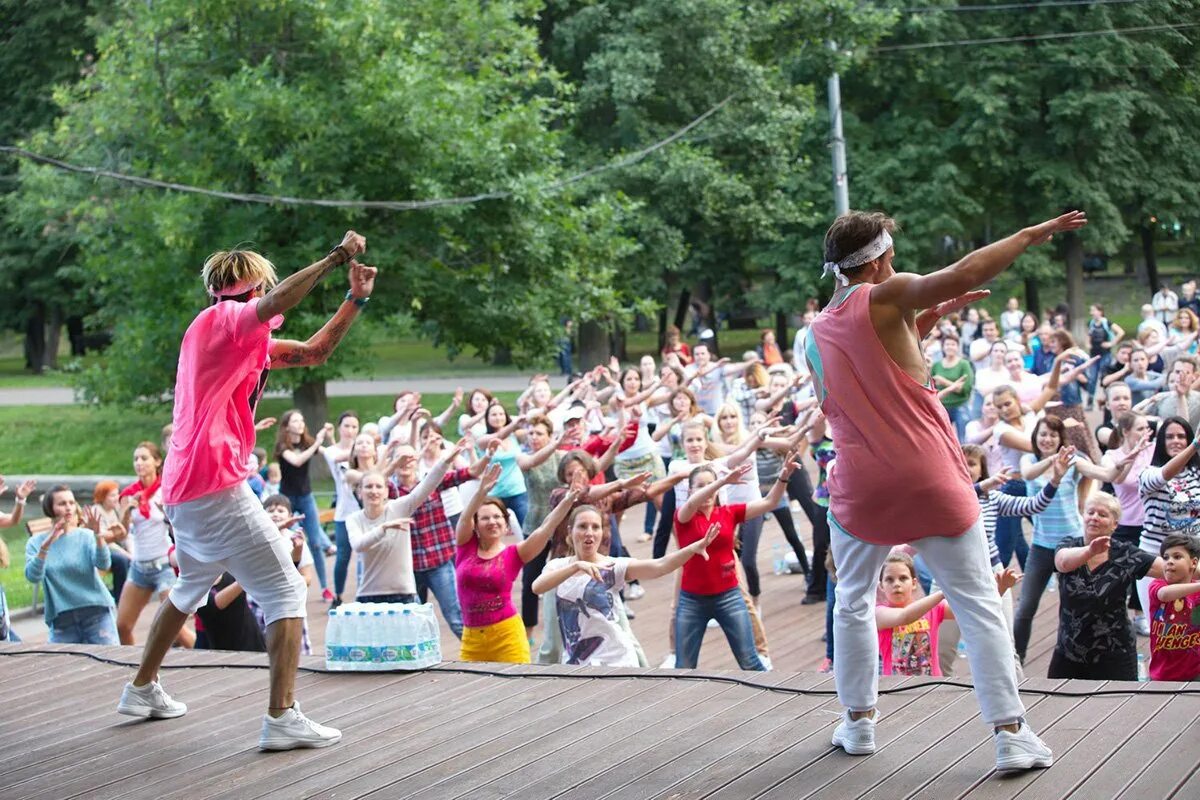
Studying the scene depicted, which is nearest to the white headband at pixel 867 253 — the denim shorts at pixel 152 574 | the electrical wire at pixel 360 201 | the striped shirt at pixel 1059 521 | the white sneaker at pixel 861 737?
the white sneaker at pixel 861 737

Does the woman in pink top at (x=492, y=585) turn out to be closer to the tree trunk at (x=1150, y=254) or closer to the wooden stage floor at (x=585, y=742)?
the wooden stage floor at (x=585, y=742)

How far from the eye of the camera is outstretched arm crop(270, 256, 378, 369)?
5.25 metres

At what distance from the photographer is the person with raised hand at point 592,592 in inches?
286

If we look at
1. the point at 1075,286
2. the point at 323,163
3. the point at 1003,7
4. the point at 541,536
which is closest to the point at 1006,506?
the point at 541,536

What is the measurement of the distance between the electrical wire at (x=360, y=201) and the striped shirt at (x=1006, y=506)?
9.65m

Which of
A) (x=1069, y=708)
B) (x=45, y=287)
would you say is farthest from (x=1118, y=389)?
(x=45, y=287)

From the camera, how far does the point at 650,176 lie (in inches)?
992

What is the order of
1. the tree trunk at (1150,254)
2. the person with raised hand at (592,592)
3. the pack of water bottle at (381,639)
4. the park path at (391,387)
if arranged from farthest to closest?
the tree trunk at (1150,254), the park path at (391,387), the person with raised hand at (592,592), the pack of water bottle at (381,639)

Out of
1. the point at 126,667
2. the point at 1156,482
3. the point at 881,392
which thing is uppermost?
the point at 881,392

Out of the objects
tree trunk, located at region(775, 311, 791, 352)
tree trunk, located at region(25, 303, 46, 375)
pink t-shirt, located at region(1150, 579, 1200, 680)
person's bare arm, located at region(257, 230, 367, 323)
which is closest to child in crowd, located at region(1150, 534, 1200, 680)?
pink t-shirt, located at region(1150, 579, 1200, 680)

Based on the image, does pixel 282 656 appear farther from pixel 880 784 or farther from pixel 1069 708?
pixel 1069 708

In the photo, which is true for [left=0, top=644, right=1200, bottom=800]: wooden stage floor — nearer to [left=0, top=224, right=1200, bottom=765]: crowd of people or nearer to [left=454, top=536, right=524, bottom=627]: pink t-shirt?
[left=0, top=224, right=1200, bottom=765]: crowd of people

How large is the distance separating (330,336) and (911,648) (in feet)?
10.7

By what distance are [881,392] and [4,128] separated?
29.0 metres
